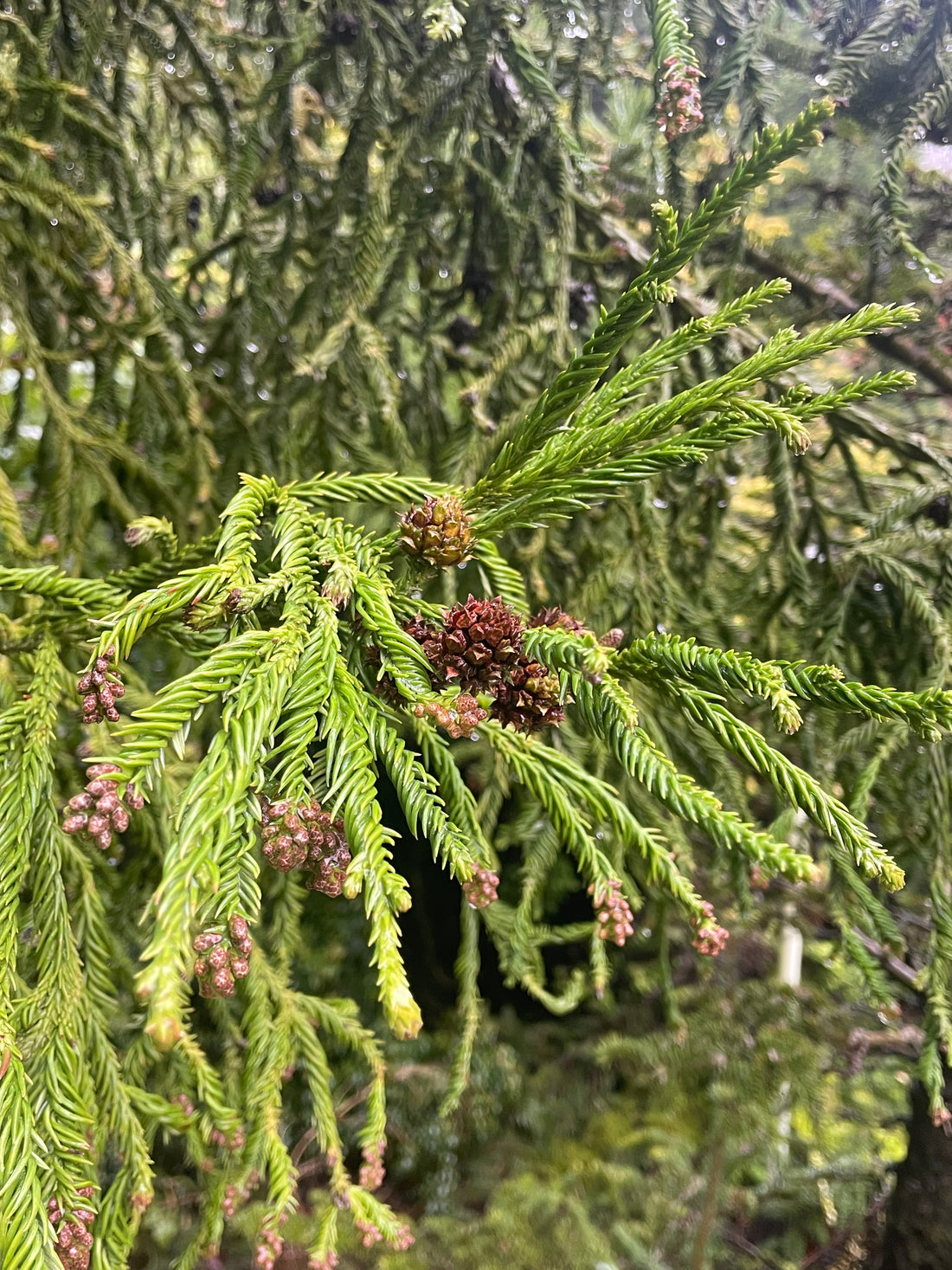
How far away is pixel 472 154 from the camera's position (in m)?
2.00

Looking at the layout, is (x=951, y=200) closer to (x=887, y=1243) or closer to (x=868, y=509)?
(x=868, y=509)

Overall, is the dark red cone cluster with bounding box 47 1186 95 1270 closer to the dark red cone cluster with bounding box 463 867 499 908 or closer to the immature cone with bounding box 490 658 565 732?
the dark red cone cluster with bounding box 463 867 499 908

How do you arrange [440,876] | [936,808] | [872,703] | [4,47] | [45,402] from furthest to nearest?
[440,876]
[4,47]
[45,402]
[936,808]
[872,703]

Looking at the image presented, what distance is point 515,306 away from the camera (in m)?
1.95

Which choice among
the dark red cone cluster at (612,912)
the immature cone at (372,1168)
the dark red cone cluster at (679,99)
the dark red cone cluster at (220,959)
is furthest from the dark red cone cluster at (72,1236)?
the dark red cone cluster at (679,99)

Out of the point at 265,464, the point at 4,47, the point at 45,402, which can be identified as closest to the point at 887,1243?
the point at 265,464

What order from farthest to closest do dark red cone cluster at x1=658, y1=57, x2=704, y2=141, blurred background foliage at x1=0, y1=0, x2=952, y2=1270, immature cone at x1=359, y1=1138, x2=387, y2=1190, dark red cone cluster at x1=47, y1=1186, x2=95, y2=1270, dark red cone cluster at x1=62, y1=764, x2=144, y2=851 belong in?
blurred background foliage at x1=0, y1=0, x2=952, y2=1270
immature cone at x1=359, y1=1138, x2=387, y2=1190
dark red cone cluster at x1=658, y1=57, x2=704, y2=141
dark red cone cluster at x1=47, y1=1186, x2=95, y2=1270
dark red cone cluster at x1=62, y1=764, x2=144, y2=851

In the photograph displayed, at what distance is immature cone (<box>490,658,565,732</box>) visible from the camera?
2.57 feet

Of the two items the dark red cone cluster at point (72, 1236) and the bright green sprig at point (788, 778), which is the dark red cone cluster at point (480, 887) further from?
the dark red cone cluster at point (72, 1236)

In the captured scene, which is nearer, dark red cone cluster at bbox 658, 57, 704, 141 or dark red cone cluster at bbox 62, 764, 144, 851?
dark red cone cluster at bbox 62, 764, 144, 851

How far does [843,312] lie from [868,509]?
0.62 metres

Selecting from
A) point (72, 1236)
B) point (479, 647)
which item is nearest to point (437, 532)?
point (479, 647)

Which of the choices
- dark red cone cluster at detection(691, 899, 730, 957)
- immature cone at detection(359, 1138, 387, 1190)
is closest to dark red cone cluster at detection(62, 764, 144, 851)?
dark red cone cluster at detection(691, 899, 730, 957)

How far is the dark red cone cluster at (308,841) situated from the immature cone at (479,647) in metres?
0.20
